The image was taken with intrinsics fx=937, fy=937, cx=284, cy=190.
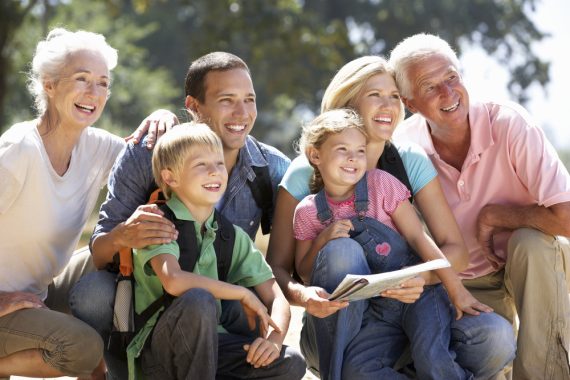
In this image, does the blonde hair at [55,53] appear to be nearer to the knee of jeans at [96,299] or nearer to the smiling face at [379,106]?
the knee of jeans at [96,299]

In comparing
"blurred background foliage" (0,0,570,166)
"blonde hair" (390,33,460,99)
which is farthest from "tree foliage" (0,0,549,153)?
"blonde hair" (390,33,460,99)

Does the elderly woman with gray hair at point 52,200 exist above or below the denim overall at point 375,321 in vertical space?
above

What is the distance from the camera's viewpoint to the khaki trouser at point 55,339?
4145mm

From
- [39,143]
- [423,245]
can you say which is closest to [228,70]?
[39,143]

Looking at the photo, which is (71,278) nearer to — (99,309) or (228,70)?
(99,309)

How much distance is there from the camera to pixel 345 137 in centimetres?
427

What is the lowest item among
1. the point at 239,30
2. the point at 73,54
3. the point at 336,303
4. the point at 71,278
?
the point at 336,303

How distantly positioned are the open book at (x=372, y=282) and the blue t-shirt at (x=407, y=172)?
2.26 feet

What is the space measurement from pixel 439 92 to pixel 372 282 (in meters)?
1.50

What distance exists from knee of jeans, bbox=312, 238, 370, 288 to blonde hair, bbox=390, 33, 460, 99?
3.94 ft

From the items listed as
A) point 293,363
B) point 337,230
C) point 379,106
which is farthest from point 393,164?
point 293,363

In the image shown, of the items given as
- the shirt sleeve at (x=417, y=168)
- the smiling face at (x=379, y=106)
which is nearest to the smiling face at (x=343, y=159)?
the smiling face at (x=379, y=106)

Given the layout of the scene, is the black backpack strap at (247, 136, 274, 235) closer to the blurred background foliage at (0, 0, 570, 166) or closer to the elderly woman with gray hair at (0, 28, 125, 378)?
the elderly woman with gray hair at (0, 28, 125, 378)

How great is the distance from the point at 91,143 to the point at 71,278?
2.34 feet
